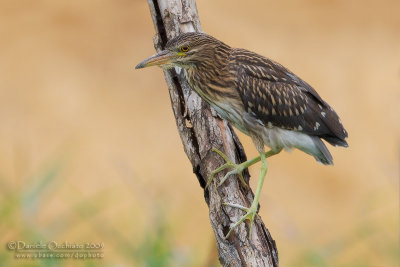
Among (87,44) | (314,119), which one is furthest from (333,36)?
(314,119)

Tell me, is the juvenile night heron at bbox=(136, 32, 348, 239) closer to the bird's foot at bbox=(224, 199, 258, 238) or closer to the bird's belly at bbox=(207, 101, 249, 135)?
the bird's belly at bbox=(207, 101, 249, 135)

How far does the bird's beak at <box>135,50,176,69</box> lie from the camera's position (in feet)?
13.3

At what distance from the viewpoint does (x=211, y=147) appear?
402 cm

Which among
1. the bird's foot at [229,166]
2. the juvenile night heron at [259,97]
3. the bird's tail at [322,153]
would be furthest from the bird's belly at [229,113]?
the bird's tail at [322,153]

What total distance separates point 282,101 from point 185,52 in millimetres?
520

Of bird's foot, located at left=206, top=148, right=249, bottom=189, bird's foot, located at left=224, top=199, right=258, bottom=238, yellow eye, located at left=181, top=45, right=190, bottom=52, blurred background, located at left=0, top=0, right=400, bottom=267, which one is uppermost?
blurred background, located at left=0, top=0, right=400, bottom=267

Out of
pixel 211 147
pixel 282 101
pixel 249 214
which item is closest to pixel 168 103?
pixel 282 101

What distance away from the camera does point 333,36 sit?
29.2 ft

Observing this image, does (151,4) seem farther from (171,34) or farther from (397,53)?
(397,53)

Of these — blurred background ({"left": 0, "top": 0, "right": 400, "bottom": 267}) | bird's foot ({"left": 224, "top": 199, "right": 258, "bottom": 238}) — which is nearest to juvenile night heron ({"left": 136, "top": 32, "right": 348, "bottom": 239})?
bird's foot ({"left": 224, "top": 199, "right": 258, "bottom": 238})

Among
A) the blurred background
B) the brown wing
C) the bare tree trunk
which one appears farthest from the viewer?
the blurred background

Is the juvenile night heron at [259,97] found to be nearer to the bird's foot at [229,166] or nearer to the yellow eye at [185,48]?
the yellow eye at [185,48]

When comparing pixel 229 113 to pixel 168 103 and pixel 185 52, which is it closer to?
pixel 185 52

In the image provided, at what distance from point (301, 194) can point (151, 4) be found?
4.14 meters
